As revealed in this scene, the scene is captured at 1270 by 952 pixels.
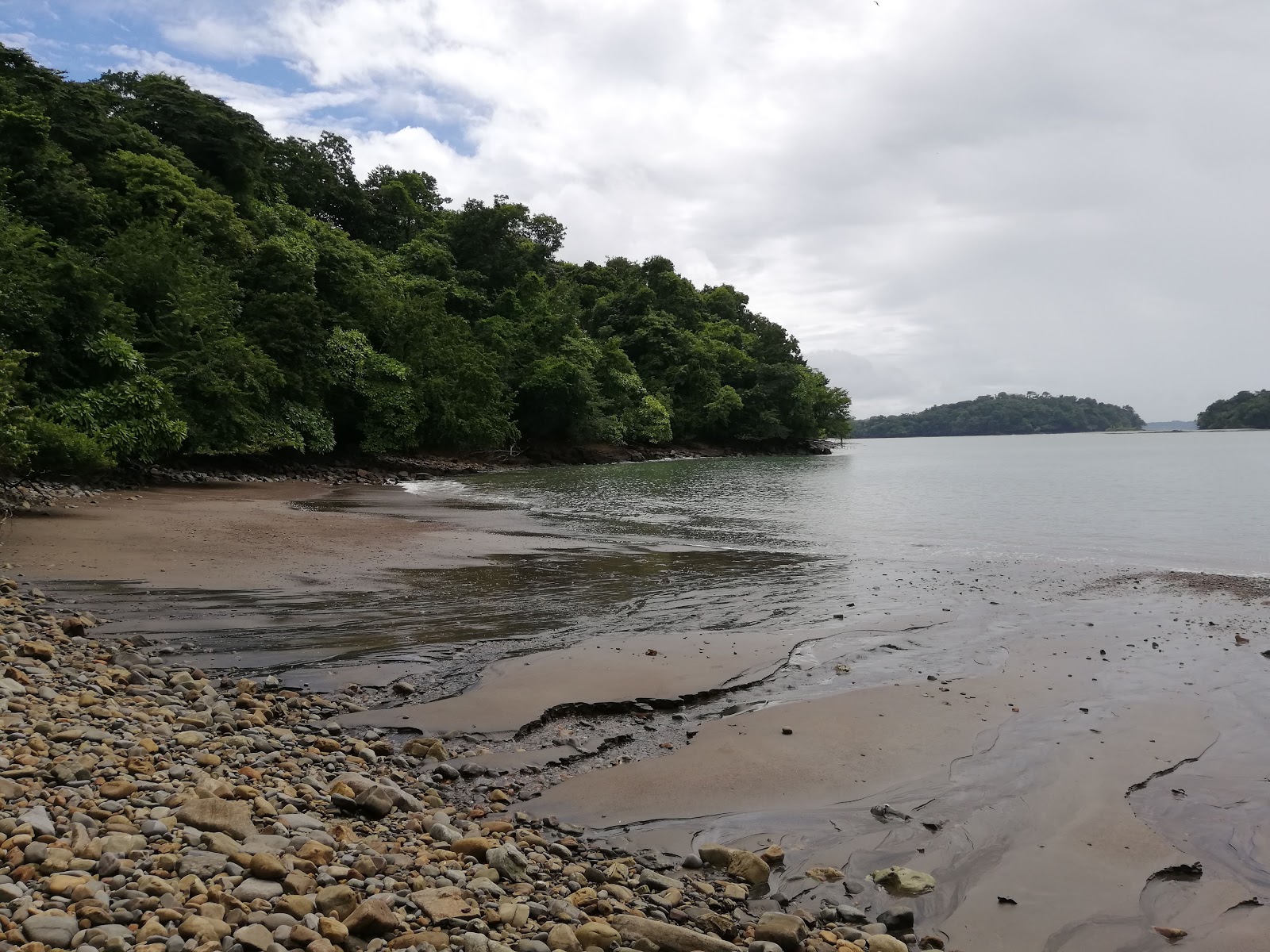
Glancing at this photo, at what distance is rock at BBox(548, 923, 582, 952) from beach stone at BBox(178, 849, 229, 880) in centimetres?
157

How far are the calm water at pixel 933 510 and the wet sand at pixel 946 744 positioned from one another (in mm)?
7365

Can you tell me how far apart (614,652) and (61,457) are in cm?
1915

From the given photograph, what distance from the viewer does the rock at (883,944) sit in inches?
165

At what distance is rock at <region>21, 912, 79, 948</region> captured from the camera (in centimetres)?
298

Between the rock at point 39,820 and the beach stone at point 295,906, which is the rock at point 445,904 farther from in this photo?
the rock at point 39,820

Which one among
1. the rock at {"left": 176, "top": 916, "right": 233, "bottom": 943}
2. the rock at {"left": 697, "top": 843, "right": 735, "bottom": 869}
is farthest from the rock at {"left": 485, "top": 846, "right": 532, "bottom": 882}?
the rock at {"left": 176, "top": 916, "right": 233, "bottom": 943}

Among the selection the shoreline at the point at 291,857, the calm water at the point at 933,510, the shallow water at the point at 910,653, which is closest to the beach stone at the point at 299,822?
the shoreline at the point at 291,857

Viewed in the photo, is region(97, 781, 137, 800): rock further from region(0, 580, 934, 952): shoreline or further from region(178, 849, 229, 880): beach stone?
region(178, 849, 229, 880): beach stone

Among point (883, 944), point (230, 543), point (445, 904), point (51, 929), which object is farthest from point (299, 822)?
point (230, 543)

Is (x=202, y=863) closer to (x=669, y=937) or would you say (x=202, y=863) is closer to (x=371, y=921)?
(x=371, y=921)

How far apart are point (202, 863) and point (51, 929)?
28.6 inches

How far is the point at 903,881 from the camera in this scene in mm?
4871

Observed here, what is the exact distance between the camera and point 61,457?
21266 millimetres

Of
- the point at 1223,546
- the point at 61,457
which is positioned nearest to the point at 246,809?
the point at 61,457
